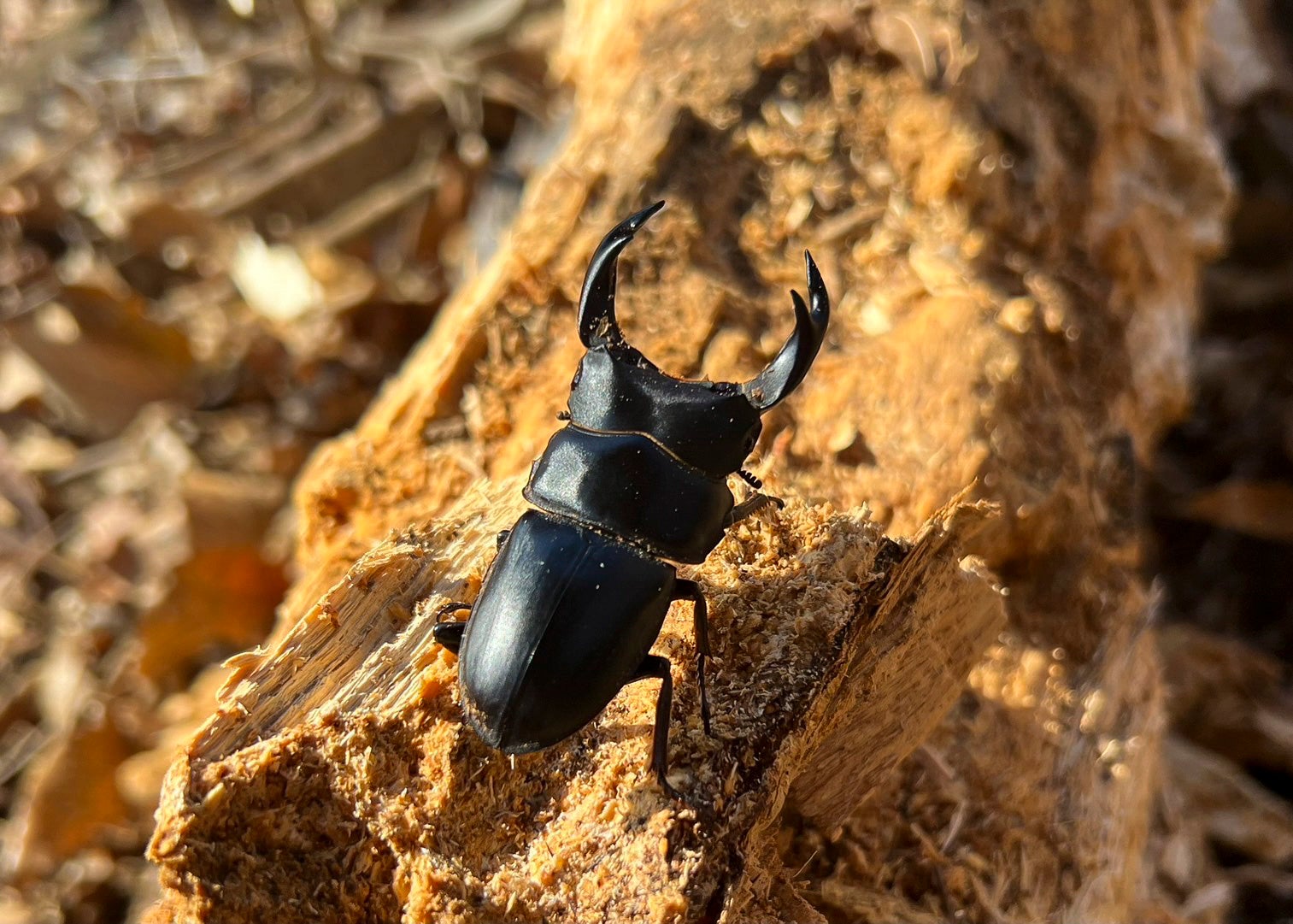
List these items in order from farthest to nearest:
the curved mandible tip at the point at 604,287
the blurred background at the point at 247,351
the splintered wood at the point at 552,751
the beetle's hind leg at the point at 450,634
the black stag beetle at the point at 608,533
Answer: the blurred background at the point at 247,351 < the curved mandible tip at the point at 604,287 < the beetle's hind leg at the point at 450,634 < the black stag beetle at the point at 608,533 < the splintered wood at the point at 552,751

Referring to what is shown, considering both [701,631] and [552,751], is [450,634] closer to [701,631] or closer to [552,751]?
[552,751]

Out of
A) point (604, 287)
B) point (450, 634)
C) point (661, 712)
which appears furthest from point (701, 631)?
point (604, 287)

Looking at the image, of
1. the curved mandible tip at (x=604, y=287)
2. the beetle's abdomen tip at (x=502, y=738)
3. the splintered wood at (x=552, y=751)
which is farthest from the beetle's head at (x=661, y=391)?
the beetle's abdomen tip at (x=502, y=738)

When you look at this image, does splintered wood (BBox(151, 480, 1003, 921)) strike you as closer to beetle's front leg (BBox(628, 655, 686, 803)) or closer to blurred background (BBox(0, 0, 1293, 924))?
beetle's front leg (BBox(628, 655, 686, 803))

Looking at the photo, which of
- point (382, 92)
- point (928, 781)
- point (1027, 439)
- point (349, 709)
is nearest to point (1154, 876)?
point (928, 781)

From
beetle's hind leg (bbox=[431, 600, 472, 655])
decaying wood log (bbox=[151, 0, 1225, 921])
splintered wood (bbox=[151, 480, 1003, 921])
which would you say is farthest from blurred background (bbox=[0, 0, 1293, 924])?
beetle's hind leg (bbox=[431, 600, 472, 655])

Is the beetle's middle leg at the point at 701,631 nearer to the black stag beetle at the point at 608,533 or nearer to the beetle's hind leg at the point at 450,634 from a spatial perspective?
the black stag beetle at the point at 608,533

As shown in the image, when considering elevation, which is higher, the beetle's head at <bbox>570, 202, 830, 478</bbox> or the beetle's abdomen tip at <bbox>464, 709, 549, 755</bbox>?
the beetle's head at <bbox>570, 202, 830, 478</bbox>

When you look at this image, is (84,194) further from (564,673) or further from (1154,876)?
(1154,876)
